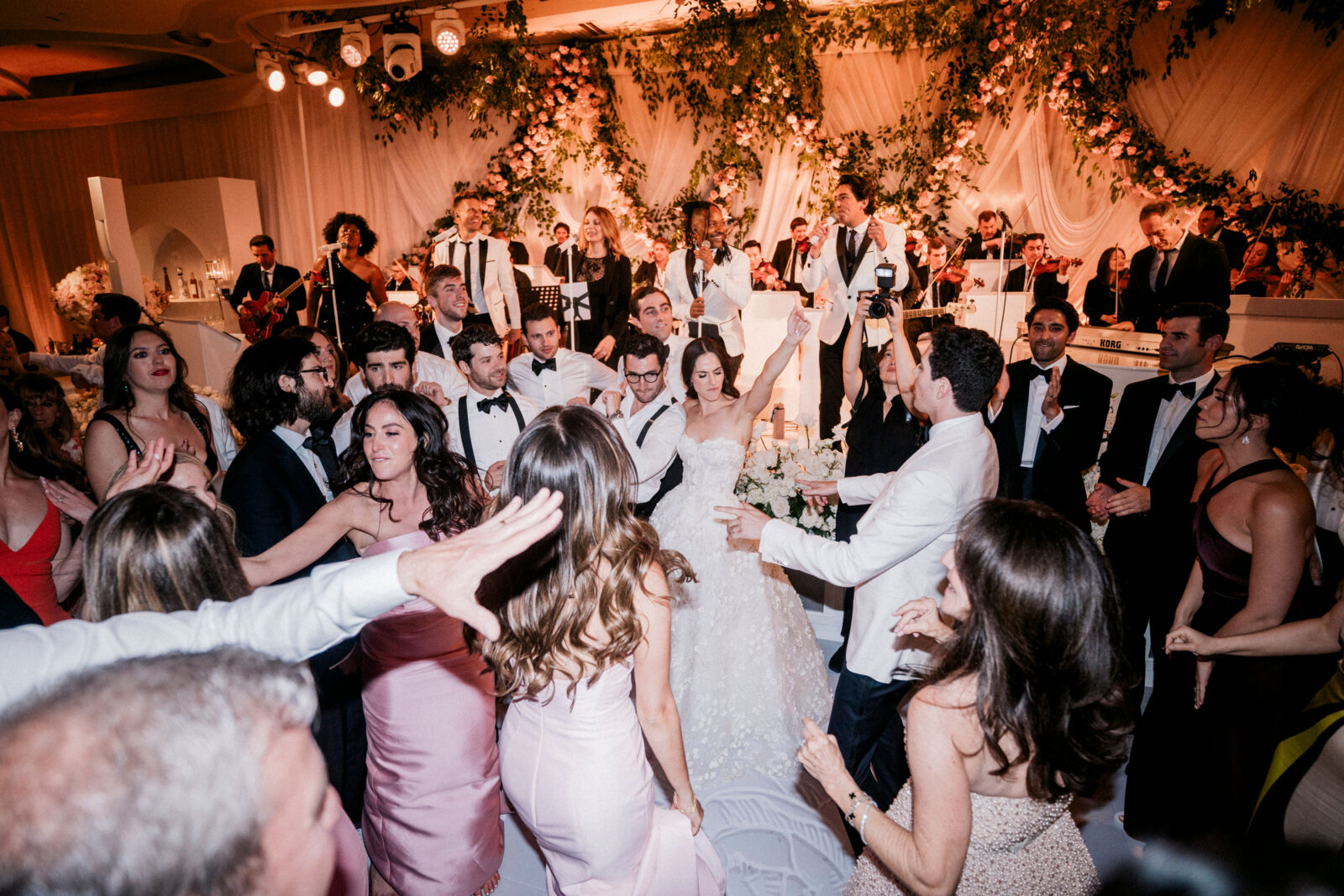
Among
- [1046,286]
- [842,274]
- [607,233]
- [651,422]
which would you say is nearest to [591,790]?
[651,422]

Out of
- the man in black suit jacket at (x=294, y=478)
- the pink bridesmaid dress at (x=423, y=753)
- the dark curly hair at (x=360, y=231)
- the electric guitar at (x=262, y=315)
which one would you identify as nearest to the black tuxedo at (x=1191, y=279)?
the pink bridesmaid dress at (x=423, y=753)

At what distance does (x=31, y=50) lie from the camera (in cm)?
923

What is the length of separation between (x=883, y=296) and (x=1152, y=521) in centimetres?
139

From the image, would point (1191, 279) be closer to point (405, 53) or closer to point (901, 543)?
point (901, 543)

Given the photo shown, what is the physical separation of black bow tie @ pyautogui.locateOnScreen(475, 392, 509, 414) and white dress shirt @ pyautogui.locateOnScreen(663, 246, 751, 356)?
284 cm

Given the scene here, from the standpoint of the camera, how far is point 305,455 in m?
2.54

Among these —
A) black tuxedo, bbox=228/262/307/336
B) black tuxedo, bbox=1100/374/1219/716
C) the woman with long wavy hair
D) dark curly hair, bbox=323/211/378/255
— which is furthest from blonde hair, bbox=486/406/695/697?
black tuxedo, bbox=228/262/307/336

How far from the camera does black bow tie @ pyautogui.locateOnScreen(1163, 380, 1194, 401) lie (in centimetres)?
289

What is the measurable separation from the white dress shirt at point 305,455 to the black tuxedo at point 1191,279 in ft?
19.9

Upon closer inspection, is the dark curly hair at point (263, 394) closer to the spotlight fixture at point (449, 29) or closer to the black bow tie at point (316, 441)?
the black bow tie at point (316, 441)

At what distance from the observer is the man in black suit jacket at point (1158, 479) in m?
2.64

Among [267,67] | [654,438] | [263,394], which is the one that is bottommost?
[654,438]

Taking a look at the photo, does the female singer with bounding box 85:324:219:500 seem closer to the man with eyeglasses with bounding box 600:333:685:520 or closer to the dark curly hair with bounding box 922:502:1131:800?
the man with eyeglasses with bounding box 600:333:685:520

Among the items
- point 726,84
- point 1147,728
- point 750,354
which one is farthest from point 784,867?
point 726,84
